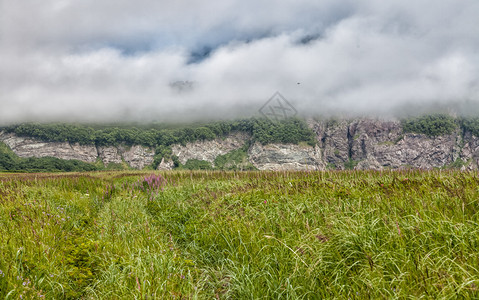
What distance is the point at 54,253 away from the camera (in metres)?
3.92

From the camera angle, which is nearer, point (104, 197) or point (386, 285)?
point (386, 285)

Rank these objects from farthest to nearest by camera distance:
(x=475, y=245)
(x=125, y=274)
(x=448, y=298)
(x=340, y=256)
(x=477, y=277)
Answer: (x=125, y=274), (x=340, y=256), (x=475, y=245), (x=477, y=277), (x=448, y=298)

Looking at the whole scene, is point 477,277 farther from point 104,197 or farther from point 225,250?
point 104,197

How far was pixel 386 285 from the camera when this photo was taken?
261 cm

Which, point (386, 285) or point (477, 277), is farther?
point (386, 285)

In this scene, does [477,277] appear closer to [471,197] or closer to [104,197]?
[471,197]

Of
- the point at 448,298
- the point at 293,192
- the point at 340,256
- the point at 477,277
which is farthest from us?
the point at 293,192

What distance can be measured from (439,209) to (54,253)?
6.20 m

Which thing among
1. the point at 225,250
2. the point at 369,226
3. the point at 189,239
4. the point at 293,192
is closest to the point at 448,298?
the point at 369,226

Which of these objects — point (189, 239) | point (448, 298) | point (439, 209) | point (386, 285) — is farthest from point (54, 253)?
point (439, 209)

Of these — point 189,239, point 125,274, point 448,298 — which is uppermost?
point 448,298

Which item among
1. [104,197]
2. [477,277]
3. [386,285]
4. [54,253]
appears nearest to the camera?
[477,277]

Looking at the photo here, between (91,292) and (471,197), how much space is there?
6072 millimetres

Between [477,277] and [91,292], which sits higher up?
[477,277]
